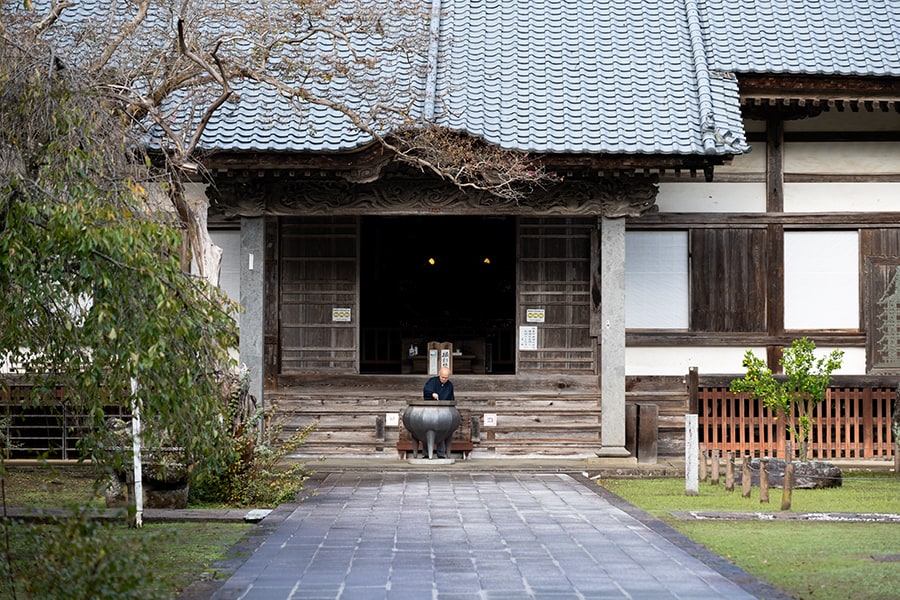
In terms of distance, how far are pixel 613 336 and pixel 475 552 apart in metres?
7.32

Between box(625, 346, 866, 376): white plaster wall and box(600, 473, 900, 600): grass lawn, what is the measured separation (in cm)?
218

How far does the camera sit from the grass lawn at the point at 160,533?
7.55 m

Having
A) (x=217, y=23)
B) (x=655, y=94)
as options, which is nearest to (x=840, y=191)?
(x=655, y=94)

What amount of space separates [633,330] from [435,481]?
402 cm

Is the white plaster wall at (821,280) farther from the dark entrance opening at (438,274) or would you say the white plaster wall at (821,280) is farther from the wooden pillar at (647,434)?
the dark entrance opening at (438,274)

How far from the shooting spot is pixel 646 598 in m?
7.58

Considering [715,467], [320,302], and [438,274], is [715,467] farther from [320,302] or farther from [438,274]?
[438,274]

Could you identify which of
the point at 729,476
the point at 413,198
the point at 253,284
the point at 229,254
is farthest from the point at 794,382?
the point at 229,254

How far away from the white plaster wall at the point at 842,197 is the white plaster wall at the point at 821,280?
351 mm

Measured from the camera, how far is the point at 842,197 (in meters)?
17.3

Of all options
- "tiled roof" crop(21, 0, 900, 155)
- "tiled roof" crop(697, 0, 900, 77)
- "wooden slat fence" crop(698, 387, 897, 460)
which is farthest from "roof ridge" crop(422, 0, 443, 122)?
"wooden slat fence" crop(698, 387, 897, 460)

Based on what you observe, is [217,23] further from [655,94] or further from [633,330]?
[633,330]

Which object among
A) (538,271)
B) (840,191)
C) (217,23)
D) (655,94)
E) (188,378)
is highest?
(217,23)

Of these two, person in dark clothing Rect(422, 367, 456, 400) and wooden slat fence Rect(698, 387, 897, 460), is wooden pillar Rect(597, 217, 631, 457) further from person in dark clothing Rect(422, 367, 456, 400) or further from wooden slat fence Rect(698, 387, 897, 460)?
person in dark clothing Rect(422, 367, 456, 400)
